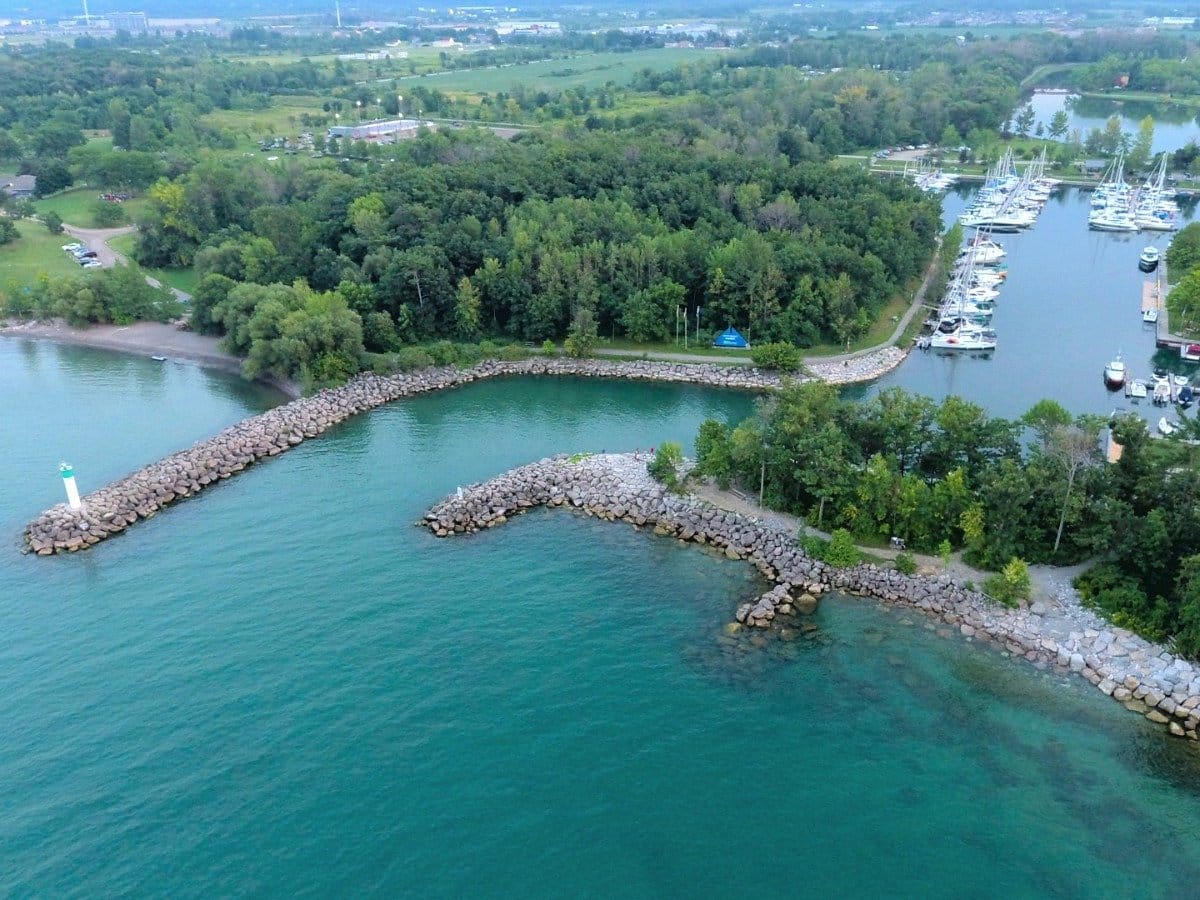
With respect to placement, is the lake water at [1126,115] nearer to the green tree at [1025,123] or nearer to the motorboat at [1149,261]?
the green tree at [1025,123]

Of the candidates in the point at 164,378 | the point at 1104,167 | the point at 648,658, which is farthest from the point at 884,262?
the point at 1104,167

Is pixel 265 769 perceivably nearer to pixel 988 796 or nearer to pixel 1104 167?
pixel 988 796

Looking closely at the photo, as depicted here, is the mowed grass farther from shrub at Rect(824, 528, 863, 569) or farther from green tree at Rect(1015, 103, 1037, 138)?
shrub at Rect(824, 528, 863, 569)

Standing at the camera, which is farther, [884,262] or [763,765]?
[884,262]

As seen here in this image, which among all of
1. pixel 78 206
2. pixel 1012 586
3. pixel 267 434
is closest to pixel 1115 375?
pixel 1012 586

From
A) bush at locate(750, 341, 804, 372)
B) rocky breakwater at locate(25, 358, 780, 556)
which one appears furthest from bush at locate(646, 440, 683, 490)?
bush at locate(750, 341, 804, 372)

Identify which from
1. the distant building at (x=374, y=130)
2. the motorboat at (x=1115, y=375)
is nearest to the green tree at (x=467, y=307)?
the motorboat at (x=1115, y=375)
